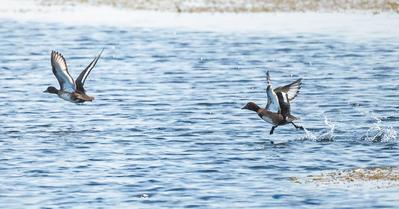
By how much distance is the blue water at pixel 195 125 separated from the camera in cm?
1806

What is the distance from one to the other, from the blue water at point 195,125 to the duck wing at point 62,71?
941 millimetres

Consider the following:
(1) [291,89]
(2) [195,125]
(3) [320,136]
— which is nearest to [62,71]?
(2) [195,125]

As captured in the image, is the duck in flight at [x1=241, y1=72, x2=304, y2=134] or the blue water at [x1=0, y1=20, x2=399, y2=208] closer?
the blue water at [x1=0, y1=20, x2=399, y2=208]

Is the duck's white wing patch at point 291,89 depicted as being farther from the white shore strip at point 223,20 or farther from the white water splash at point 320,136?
the white shore strip at point 223,20

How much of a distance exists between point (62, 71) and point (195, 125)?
10.5 feet

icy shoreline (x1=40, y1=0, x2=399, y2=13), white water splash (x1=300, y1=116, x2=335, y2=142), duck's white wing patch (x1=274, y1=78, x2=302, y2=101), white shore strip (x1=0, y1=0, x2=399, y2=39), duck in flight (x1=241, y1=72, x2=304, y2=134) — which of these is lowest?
white shore strip (x1=0, y1=0, x2=399, y2=39)

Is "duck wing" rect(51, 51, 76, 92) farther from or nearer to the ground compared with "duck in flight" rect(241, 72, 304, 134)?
farther from the ground

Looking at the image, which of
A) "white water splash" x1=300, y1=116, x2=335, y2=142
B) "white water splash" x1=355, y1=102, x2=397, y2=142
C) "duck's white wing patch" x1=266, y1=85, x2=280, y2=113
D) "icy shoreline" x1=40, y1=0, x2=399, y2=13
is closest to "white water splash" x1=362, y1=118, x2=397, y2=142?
"white water splash" x1=355, y1=102, x2=397, y2=142

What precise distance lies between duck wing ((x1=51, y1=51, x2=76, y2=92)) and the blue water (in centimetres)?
94

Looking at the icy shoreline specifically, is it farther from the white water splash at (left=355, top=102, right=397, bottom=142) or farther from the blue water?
the white water splash at (left=355, top=102, right=397, bottom=142)

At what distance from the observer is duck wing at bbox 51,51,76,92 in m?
24.9

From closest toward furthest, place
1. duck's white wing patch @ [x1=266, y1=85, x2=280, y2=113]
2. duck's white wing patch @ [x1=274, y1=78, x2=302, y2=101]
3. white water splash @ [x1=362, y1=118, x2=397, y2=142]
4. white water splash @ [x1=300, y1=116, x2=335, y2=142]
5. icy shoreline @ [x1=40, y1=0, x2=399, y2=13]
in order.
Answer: duck's white wing patch @ [x1=266, y1=85, x2=280, y2=113] → duck's white wing patch @ [x1=274, y1=78, x2=302, y2=101] → white water splash @ [x1=362, y1=118, x2=397, y2=142] → white water splash @ [x1=300, y1=116, x2=335, y2=142] → icy shoreline @ [x1=40, y1=0, x2=399, y2=13]

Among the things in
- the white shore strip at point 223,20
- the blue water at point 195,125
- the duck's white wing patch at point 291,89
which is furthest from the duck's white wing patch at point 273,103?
the white shore strip at point 223,20

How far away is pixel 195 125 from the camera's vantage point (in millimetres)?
25984
